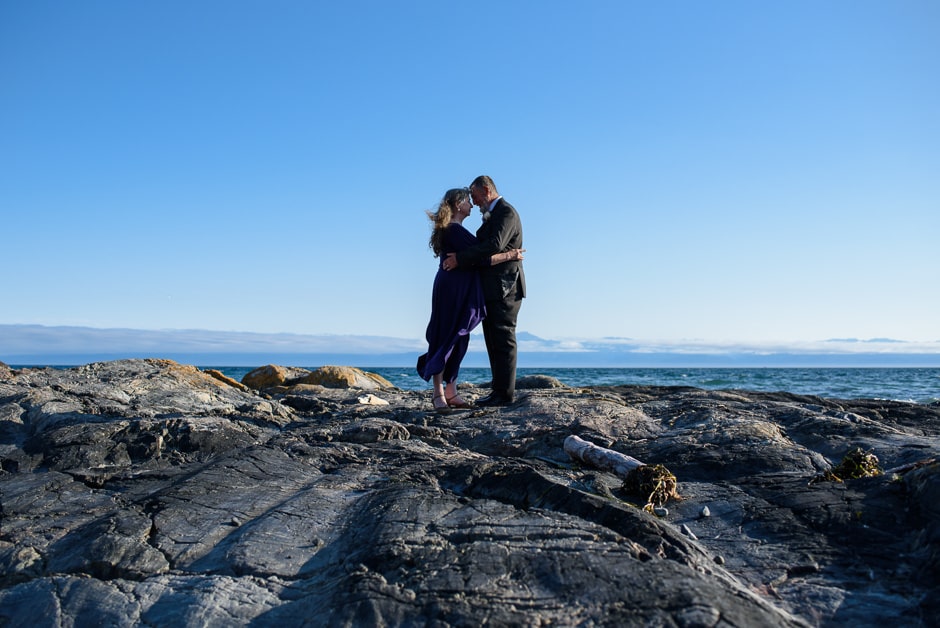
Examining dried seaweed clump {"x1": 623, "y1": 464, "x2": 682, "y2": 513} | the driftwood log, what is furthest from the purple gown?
dried seaweed clump {"x1": 623, "y1": 464, "x2": 682, "y2": 513}

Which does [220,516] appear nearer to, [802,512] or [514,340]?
[802,512]

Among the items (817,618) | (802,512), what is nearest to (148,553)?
(817,618)

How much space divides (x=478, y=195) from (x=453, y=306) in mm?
1139

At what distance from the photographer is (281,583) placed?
299 centimetres

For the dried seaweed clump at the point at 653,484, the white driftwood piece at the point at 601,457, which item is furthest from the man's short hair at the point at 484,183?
the dried seaweed clump at the point at 653,484

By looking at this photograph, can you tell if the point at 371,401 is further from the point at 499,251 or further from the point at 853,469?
the point at 853,469

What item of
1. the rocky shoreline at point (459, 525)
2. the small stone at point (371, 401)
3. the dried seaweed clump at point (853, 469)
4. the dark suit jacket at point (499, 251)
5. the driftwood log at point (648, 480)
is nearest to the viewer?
the rocky shoreline at point (459, 525)

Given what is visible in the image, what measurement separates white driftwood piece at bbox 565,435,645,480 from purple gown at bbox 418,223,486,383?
2.15 metres

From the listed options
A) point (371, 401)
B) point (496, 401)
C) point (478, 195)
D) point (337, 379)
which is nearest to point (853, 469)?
point (496, 401)

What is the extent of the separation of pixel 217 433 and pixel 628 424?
3.32 metres

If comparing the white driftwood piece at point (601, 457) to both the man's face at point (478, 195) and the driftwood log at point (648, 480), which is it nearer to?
the driftwood log at point (648, 480)

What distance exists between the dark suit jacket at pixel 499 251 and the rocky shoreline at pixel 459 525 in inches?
60.4

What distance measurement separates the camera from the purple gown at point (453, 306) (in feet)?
22.5

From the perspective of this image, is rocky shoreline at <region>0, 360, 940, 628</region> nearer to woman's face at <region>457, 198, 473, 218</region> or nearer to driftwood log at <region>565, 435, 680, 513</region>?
driftwood log at <region>565, 435, 680, 513</region>
